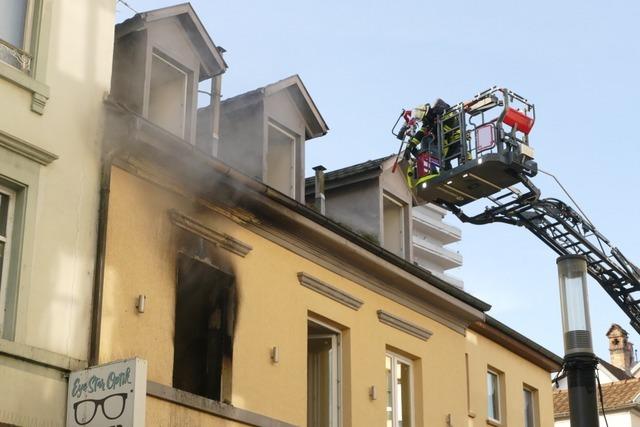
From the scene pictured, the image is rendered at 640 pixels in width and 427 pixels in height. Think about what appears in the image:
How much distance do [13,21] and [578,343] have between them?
7231 mm

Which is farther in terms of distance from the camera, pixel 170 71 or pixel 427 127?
pixel 427 127

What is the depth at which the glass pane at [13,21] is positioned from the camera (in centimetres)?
1327

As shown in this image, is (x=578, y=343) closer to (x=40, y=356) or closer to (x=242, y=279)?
(x=40, y=356)

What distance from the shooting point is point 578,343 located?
10.3 meters

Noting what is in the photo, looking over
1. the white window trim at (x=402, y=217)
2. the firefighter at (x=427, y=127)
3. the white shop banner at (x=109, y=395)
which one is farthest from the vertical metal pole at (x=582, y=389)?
the firefighter at (x=427, y=127)

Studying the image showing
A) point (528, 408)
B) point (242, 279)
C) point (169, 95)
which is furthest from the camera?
point (528, 408)

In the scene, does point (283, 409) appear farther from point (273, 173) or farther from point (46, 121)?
point (46, 121)

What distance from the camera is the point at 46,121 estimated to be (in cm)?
1323

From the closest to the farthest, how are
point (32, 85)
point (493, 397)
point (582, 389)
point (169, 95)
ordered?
point (582, 389) → point (32, 85) → point (169, 95) → point (493, 397)

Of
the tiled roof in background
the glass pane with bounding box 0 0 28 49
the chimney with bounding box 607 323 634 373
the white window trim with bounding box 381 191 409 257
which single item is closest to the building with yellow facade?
the white window trim with bounding box 381 191 409 257

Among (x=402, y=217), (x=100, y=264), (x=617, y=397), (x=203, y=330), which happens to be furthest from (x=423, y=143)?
(x=617, y=397)

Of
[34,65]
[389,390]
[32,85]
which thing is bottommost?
[389,390]

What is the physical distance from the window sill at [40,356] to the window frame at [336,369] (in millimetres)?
4982

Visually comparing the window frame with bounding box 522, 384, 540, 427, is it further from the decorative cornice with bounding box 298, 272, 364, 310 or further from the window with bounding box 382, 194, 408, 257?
the decorative cornice with bounding box 298, 272, 364, 310
